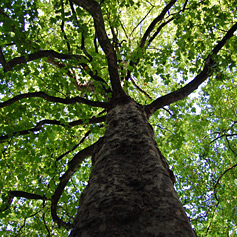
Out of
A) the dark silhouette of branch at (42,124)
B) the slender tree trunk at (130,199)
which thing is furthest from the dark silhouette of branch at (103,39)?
the slender tree trunk at (130,199)

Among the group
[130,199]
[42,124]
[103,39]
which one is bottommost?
[130,199]

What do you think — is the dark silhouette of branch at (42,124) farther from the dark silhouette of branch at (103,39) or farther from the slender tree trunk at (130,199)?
the slender tree trunk at (130,199)

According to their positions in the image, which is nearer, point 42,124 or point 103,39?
point 103,39

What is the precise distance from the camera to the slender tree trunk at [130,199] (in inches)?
49.5

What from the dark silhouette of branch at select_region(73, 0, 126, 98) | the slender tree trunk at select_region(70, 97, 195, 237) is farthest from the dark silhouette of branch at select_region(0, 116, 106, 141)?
the slender tree trunk at select_region(70, 97, 195, 237)

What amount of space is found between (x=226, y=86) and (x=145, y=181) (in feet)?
30.6

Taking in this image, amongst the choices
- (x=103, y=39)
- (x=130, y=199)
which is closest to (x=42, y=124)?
(x=103, y=39)

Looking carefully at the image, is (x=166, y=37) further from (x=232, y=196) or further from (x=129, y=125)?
(x=129, y=125)

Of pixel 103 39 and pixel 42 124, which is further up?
pixel 103 39

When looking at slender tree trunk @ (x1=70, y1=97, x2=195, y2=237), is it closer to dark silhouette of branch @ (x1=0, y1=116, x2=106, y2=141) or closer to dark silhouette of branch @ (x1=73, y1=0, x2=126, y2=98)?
dark silhouette of branch @ (x1=73, y1=0, x2=126, y2=98)

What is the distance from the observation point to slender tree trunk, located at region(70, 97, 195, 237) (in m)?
1.26

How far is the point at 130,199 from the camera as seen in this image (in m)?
1.52

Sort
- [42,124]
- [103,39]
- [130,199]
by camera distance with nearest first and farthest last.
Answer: [130,199]
[103,39]
[42,124]

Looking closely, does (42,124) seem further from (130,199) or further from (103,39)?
(130,199)
